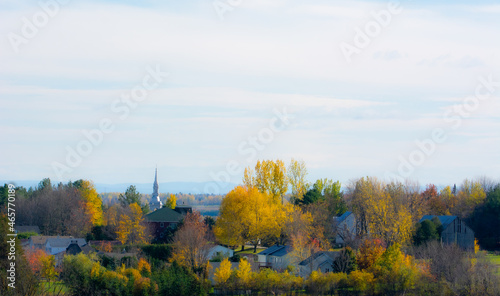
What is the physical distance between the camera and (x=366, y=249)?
51.5 metres

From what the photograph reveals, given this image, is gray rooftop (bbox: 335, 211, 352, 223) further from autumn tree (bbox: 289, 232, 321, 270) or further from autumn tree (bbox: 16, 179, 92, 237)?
autumn tree (bbox: 16, 179, 92, 237)

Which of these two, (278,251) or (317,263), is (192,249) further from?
(317,263)

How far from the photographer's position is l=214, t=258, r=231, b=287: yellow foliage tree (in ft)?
157

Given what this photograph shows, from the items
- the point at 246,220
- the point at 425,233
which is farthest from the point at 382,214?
the point at 246,220

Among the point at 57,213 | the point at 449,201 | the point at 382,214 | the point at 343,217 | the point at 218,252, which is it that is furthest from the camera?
the point at 449,201

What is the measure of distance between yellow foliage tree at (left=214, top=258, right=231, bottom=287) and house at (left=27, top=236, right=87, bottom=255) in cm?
2325

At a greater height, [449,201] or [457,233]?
[449,201]

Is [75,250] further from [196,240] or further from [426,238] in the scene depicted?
[426,238]

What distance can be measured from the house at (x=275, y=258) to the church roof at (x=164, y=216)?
65.6ft

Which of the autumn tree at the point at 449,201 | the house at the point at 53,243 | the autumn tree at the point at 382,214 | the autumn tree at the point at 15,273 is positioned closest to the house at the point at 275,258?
the autumn tree at the point at 382,214

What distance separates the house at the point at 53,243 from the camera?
65.9 metres

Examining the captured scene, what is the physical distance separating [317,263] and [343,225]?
21865 mm

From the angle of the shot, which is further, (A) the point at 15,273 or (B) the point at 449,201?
(B) the point at 449,201

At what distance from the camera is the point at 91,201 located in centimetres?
8888
